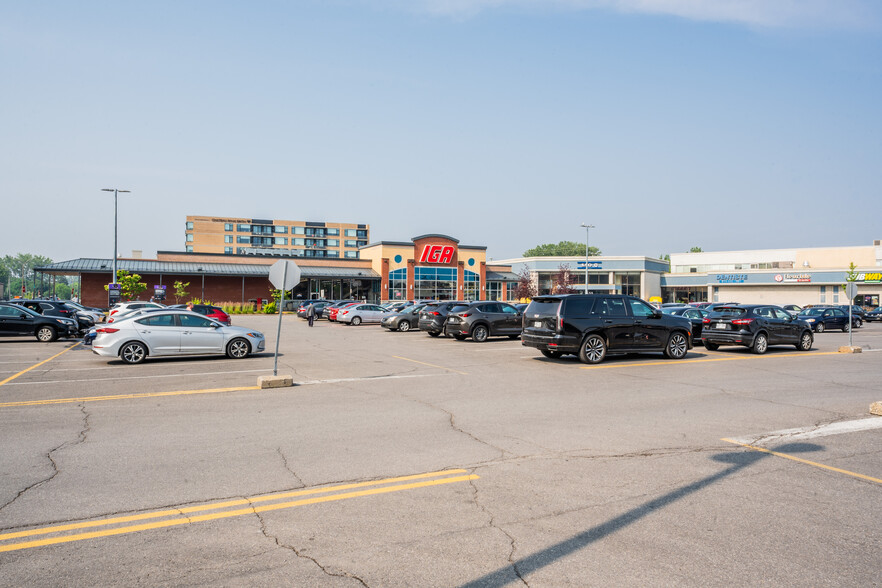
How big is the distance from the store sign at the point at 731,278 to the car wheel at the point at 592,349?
67.5 metres

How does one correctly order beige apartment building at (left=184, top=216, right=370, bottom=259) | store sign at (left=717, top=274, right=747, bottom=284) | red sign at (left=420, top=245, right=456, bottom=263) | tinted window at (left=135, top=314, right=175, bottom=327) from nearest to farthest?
tinted window at (left=135, top=314, right=175, bottom=327) < red sign at (left=420, top=245, right=456, bottom=263) < store sign at (left=717, top=274, right=747, bottom=284) < beige apartment building at (left=184, top=216, right=370, bottom=259)

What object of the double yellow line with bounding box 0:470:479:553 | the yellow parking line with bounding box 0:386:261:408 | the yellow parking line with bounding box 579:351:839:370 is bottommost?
the yellow parking line with bounding box 0:386:261:408

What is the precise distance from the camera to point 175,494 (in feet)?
17.4

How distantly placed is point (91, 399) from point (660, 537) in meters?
9.90

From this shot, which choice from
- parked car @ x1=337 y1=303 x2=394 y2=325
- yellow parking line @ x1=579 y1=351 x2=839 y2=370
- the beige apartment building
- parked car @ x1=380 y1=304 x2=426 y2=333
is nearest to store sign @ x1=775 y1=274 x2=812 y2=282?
parked car @ x1=337 y1=303 x2=394 y2=325

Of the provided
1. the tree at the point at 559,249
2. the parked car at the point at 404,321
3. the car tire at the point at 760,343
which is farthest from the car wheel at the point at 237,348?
the tree at the point at 559,249

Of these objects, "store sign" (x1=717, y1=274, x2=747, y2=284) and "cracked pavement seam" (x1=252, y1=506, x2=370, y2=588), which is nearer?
"cracked pavement seam" (x1=252, y1=506, x2=370, y2=588)

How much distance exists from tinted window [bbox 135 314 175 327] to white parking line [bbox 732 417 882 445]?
14.7m

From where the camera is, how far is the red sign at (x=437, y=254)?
6812cm

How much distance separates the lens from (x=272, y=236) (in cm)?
12381

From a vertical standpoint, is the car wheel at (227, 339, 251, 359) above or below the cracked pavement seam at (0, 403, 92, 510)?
above

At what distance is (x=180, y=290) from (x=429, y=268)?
26900 mm

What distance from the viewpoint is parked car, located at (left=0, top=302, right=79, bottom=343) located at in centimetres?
2334

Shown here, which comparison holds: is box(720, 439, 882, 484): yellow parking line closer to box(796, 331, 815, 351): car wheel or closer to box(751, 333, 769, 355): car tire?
box(751, 333, 769, 355): car tire
